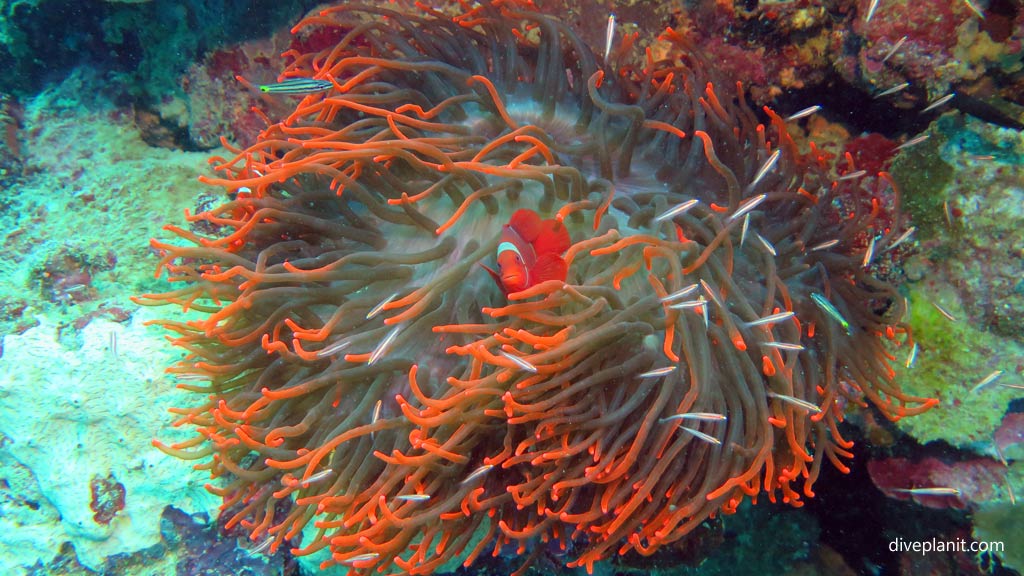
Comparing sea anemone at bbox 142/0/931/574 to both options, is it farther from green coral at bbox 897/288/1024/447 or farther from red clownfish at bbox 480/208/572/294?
green coral at bbox 897/288/1024/447

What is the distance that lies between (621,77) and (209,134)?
10.8 feet

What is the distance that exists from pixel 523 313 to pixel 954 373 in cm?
228

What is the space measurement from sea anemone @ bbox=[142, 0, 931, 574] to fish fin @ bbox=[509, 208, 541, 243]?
10 cm

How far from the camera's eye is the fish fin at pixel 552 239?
7.55 ft

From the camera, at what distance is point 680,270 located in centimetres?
228

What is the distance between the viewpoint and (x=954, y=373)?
2818 mm

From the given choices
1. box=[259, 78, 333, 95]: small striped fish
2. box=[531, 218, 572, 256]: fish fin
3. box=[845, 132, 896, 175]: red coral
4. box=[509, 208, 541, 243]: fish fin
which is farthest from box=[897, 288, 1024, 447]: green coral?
box=[259, 78, 333, 95]: small striped fish

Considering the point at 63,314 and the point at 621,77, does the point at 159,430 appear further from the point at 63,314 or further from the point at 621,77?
the point at 621,77

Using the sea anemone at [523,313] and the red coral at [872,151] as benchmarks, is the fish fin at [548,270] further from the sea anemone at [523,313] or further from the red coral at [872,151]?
the red coral at [872,151]

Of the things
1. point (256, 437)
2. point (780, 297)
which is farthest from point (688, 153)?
point (256, 437)

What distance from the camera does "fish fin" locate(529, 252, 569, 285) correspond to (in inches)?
88.1

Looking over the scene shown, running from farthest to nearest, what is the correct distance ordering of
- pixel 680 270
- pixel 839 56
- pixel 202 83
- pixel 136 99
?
1. pixel 136 99
2. pixel 202 83
3. pixel 839 56
4. pixel 680 270

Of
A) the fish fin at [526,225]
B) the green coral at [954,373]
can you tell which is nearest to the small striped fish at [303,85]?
the fish fin at [526,225]

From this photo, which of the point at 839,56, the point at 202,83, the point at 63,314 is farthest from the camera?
the point at 202,83
